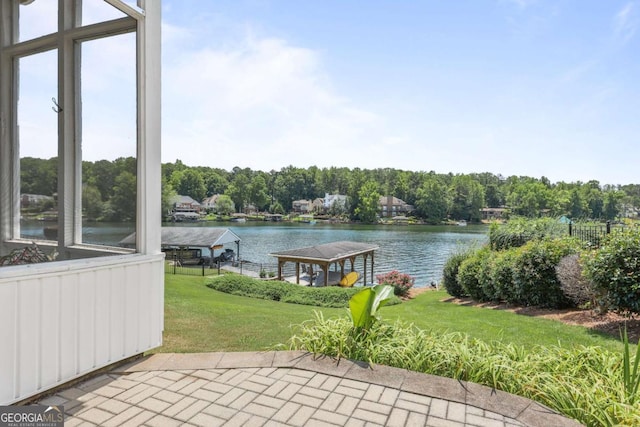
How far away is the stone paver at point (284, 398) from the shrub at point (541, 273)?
19.9 feet

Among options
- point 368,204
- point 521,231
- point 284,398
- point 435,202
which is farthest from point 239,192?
point 284,398

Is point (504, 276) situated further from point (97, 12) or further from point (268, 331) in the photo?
point (97, 12)

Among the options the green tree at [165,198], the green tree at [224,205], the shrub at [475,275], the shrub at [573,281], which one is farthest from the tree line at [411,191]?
the green tree at [165,198]

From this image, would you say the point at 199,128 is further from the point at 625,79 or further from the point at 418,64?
the point at 625,79

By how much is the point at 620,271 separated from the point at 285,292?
34.8 feet

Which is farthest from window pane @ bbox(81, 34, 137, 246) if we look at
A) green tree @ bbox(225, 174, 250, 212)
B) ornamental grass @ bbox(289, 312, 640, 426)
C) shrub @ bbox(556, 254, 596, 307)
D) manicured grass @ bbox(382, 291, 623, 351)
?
green tree @ bbox(225, 174, 250, 212)

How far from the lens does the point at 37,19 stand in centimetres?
324

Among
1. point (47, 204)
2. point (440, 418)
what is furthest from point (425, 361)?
point (47, 204)

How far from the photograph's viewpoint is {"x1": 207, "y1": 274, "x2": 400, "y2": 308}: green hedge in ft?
41.0

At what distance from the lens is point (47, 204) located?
10.4 feet

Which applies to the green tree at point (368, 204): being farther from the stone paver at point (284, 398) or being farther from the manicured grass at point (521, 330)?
the stone paver at point (284, 398)

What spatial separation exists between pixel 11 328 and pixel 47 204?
148 centimetres

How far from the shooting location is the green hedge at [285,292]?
12.5 m

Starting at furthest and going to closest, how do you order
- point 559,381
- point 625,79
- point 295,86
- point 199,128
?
point 199,128 < point 295,86 < point 625,79 < point 559,381
